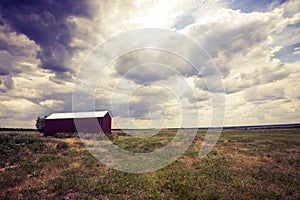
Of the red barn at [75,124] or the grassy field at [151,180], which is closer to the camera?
the grassy field at [151,180]

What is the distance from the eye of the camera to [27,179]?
469 inches

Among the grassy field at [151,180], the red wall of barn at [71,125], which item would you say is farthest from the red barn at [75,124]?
the grassy field at [151,180]

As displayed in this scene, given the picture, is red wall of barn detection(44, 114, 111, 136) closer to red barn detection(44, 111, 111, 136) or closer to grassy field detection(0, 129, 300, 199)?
red barn detection(44, 111, 111, 136)

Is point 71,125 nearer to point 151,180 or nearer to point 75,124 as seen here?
point 75,124

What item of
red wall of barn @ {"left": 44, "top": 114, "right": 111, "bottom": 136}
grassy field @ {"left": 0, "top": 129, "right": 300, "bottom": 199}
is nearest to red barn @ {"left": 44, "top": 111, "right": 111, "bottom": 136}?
red wall of barn @ {"left": 44, "top": 114, "right": 111, "bottom": 136}

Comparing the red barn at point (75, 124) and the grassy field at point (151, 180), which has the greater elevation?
the red barn at point (75, 124)

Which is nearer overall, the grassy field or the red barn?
the grassy field

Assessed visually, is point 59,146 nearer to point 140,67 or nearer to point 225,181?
point 140,67

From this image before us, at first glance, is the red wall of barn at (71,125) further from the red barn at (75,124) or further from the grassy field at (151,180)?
the grassy field at (151,180)

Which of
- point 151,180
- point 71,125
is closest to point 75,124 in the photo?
point 71,125

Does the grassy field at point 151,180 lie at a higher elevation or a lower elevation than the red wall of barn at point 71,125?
lower

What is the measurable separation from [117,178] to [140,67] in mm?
19579

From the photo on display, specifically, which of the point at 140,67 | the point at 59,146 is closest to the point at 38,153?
the point at 59,146

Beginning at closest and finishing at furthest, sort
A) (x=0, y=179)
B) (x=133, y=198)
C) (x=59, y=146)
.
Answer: (x=133, y=198)
(x=0, y=179)
(x=59, y=146)
